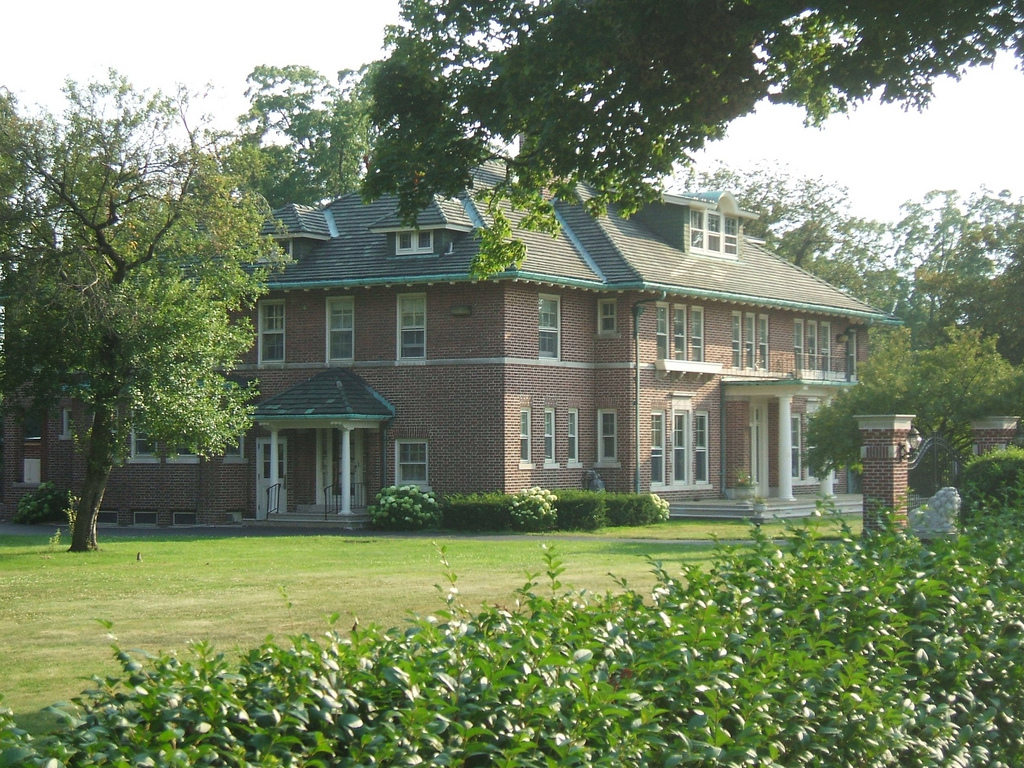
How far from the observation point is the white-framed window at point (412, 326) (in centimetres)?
3512

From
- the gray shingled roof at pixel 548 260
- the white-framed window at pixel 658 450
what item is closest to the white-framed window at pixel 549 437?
the white-framed window at pixel 658 450

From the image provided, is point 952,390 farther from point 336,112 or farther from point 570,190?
point 336,112

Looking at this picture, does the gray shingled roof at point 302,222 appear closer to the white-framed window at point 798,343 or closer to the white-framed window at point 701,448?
the white-framed window at point 701,448

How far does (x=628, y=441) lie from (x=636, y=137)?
68.3 ft

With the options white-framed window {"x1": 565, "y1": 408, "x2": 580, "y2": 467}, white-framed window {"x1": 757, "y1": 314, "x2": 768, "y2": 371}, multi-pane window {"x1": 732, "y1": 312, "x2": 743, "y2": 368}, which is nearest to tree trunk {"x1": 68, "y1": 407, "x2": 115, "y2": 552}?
white-framed window {"x1": 565, "y1": 408, "x2": 580, "y2": 467}

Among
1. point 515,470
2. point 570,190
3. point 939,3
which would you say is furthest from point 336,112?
point 939,3

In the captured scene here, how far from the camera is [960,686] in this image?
21.2 ft

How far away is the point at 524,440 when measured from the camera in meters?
34.4

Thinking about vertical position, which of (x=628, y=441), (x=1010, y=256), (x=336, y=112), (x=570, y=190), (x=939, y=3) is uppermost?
(x=336, y=112)

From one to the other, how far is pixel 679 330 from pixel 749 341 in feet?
14.1

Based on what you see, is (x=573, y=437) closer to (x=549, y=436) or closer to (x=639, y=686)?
(x=549, y=436)

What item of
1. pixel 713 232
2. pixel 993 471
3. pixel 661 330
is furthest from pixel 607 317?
pixel 993 471

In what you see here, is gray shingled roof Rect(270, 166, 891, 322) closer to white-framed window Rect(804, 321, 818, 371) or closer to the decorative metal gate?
white-framed window Rect(804, 321, 818, 371)

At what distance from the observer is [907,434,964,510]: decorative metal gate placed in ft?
72.0
